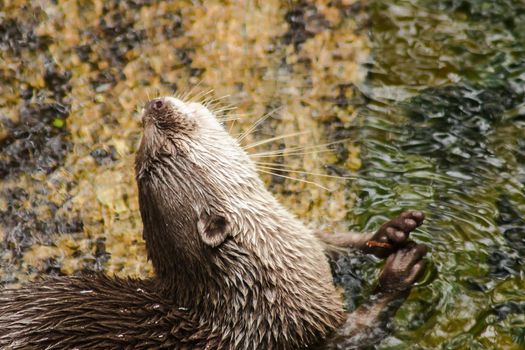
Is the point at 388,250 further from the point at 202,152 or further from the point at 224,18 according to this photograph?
the point at 224,18

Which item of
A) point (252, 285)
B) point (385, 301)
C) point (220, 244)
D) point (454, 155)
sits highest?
point (454, 155)

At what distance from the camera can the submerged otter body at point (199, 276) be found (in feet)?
9.12

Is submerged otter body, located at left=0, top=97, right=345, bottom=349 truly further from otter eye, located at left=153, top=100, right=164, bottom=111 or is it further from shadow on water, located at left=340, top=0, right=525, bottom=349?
shadow on water, located at left=340, top=0, right=525, bottom=349

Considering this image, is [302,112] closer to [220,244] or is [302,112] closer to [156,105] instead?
[156,105]

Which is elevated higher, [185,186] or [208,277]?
[185,186]

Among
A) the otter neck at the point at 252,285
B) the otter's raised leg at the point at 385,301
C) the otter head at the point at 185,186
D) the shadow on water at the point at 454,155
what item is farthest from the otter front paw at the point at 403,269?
the otter head at the point at 185,186

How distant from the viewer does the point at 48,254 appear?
348cm

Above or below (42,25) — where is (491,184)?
below

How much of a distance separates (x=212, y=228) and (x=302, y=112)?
112 centimetres

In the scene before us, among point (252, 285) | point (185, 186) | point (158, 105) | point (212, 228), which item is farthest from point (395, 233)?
point (158, 105)

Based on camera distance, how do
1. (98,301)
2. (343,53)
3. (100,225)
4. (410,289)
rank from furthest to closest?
(343,53)
(100,225)
(410,289)
(98,301)

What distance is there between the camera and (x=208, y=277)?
9.34 feet

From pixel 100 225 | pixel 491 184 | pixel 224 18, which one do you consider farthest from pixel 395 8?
pixel 100 225

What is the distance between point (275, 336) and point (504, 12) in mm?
1975
